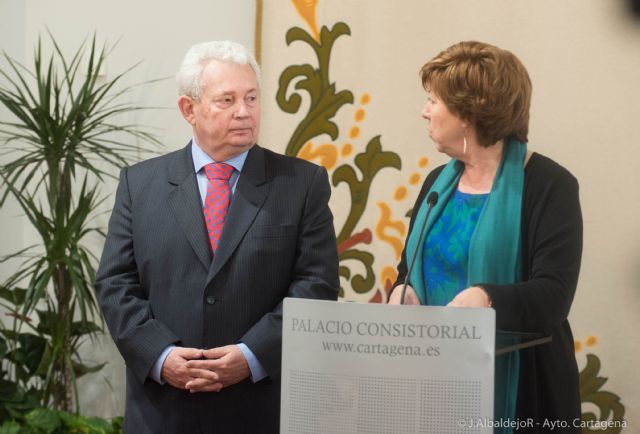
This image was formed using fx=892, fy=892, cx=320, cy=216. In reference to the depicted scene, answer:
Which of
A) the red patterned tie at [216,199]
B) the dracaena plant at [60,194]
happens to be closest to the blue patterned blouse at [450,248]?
the red patterned tie at [216,199]

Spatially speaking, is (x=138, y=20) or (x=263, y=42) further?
(x=138, y=20)

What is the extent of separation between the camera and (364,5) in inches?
143

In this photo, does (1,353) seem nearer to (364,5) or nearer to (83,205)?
(83,205)

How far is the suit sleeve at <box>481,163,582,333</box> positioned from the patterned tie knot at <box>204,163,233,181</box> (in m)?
0.83

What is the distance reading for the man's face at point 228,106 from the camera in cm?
246

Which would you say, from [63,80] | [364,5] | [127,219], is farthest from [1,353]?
[364,5]

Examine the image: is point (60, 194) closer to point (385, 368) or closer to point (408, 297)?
point (408, 297)

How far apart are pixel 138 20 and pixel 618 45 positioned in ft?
6.65

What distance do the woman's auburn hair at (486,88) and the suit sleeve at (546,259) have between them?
0.16 meters

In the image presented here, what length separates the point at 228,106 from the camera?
2.47 m

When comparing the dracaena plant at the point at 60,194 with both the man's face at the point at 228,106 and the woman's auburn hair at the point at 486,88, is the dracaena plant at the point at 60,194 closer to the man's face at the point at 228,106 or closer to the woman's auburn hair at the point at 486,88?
the man's face at the point at 228,106

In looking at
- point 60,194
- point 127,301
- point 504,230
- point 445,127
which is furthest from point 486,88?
point 60,194

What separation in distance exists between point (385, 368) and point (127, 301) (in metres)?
0.89

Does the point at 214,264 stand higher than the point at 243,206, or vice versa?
the point at 243,206
